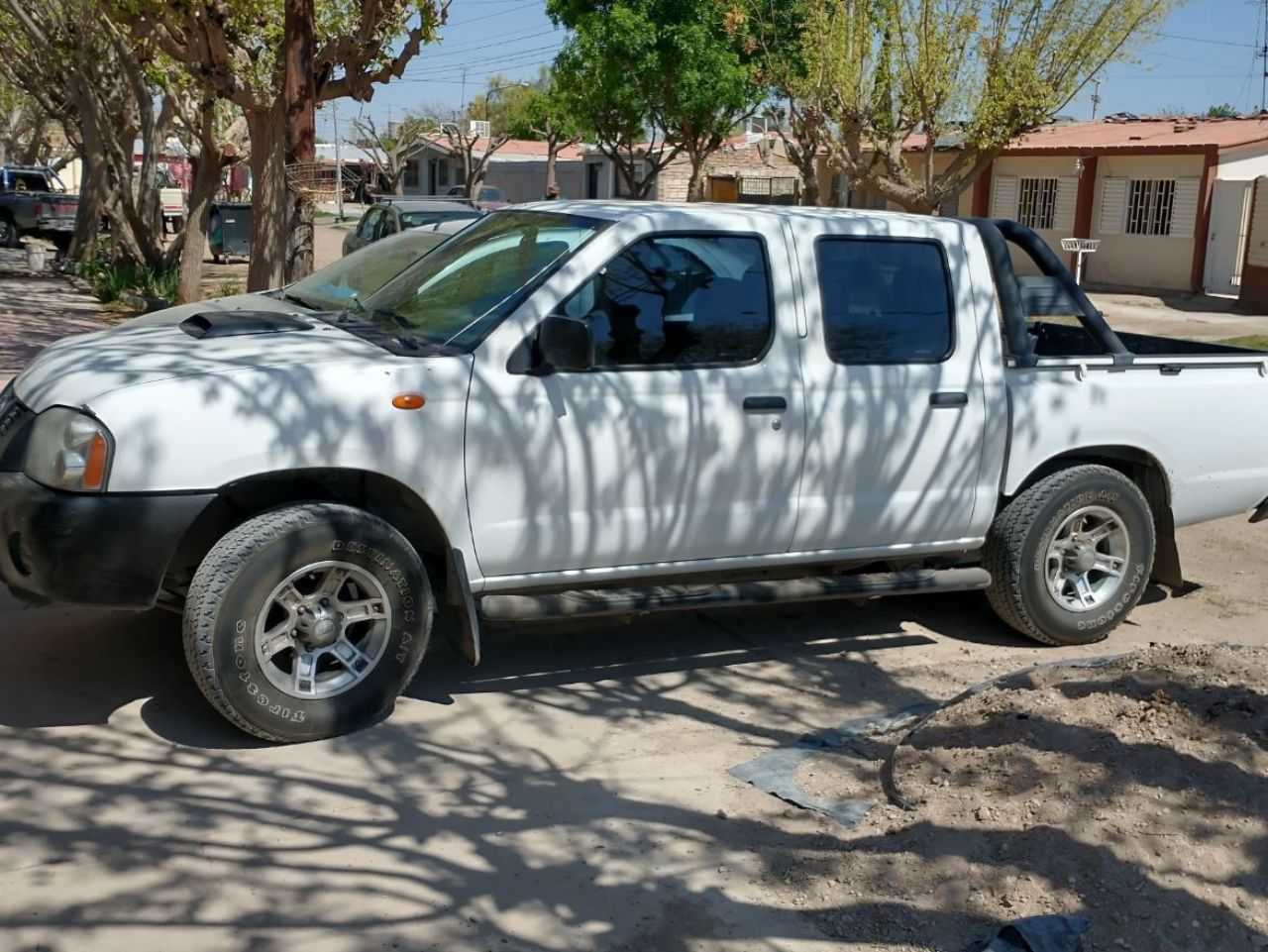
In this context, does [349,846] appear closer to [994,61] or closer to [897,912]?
[897,912]

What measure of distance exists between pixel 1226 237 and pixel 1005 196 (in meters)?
6.48

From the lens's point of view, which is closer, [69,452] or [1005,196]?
[69,452]

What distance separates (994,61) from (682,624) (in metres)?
11.3

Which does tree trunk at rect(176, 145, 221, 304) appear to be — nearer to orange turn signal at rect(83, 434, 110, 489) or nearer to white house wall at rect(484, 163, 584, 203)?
orange turn signal at rect(83, 434, 110, 489)

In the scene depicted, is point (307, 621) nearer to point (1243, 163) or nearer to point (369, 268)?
point (369, 268)

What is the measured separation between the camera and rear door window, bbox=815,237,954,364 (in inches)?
232

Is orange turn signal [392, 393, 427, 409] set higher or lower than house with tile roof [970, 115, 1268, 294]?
lower

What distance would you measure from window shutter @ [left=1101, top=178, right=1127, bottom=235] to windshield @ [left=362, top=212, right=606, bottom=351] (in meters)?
26.1

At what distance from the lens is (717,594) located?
5664 mm

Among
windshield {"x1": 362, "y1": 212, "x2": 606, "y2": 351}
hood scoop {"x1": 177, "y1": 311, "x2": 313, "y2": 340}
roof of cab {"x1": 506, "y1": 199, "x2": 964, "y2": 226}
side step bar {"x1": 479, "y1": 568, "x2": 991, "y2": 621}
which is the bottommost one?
side step bar {"x1": 479, "y1": 568, "x2": 991, "y2": 621}

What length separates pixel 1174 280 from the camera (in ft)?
92.8

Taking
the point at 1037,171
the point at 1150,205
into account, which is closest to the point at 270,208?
the point at 1150,205

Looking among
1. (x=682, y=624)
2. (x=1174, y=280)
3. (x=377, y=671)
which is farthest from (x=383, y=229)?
(x=1174, y=280)

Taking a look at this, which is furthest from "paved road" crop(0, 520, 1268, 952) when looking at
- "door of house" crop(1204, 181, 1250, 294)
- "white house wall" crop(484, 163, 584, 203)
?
"white house wall" crop(484, 163, 584, 203)
